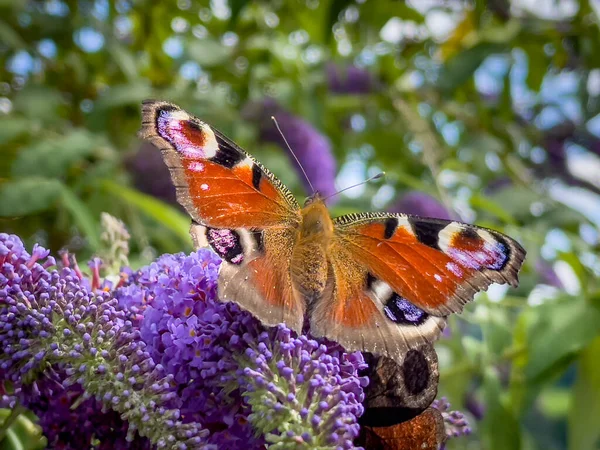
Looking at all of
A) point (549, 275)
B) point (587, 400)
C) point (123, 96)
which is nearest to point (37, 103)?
point (123, 96)

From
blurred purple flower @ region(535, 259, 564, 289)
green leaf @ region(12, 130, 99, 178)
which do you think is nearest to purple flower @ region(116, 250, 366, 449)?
green leaf @ region(12, 130, 99, 178)

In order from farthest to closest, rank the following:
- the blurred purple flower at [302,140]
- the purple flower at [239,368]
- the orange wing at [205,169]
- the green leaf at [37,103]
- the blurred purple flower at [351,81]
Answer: the blurred purple flower at [351,81]
the blurred purple flower at [302,140]
the green leaf at [37,103]
the orange wing at [205,169]
the purple flower at [239,368]

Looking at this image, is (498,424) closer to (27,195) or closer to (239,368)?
(239,368)

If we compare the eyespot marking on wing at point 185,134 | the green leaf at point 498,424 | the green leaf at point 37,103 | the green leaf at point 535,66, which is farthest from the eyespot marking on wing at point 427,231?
the green leaf at point 535,66

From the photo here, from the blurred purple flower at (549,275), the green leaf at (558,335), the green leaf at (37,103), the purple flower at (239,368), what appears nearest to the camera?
the purple flower at (239,368)

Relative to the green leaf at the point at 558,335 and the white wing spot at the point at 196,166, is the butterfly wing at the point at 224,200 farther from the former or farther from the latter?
the green leaf at the point at 558,335

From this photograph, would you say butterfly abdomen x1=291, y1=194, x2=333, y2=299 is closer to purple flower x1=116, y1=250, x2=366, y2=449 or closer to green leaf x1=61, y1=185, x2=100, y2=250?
purple flower x1=116, y1=250, x2=366, y2=449

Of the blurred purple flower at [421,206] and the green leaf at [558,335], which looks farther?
the blurred purple flower at [421,206]

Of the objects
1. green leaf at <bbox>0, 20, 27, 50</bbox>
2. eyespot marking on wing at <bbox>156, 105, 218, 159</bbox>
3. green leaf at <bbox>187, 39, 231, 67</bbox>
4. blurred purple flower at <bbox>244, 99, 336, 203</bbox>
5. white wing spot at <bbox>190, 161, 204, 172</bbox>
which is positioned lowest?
blurred purple flower at <bbox>244, 99, 336, 203</bbox>
